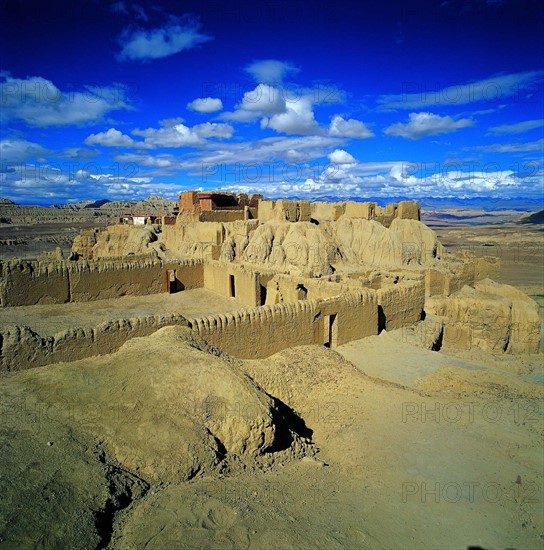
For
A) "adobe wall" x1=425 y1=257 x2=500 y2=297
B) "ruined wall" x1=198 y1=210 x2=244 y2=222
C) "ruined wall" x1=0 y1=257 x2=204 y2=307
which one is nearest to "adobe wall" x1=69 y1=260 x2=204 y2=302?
"ruined wall" x1=0 y1=257 x2=204 y2=307

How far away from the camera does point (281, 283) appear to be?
15.2 m

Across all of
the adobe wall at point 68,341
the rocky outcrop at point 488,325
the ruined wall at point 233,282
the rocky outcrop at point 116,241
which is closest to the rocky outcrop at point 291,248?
A: the ruined wall at point 233,282

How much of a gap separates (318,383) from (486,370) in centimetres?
571

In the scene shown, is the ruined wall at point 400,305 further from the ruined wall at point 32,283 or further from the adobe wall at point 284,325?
the ruined wall at point 32,283

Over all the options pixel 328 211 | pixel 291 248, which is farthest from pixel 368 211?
pixel 291 248

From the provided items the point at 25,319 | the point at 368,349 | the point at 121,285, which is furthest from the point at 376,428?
the point at 121,285

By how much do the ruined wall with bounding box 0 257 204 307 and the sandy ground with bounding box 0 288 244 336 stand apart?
0.29m

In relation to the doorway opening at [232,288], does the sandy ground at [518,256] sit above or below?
below

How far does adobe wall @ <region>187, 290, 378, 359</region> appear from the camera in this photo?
9797 mm

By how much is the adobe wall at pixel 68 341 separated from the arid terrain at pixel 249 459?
0.46 m

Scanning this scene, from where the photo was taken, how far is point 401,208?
29828mm

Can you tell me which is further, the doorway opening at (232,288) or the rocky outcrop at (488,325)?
the rocky outcrop at (488,325)

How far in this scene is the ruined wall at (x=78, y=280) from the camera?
1434 cm

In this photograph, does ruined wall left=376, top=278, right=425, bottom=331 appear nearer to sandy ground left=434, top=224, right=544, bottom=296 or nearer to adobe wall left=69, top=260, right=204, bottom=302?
adobe wall left=69, top=260, right=204, bottom=302
